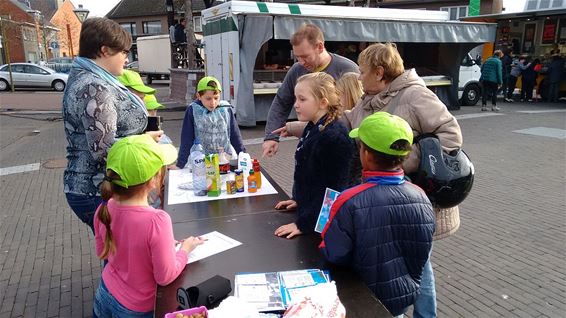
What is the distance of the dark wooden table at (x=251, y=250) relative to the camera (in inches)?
66.9

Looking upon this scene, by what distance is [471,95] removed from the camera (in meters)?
15.1

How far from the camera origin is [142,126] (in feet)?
7.97

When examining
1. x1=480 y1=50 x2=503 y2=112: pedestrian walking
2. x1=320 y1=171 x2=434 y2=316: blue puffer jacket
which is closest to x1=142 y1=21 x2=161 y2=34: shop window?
x1=480 y1=50 x2=503 y2=112: pedestrian walking

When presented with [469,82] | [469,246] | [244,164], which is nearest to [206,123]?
[244,164]

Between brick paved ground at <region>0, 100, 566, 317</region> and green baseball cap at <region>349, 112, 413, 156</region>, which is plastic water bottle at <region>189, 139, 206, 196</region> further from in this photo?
green baseball cap at <region>349, 112, 413, 156</region>

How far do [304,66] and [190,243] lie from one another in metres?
2.00

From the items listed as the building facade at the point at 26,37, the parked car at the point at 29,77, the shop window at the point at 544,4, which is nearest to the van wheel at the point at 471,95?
the shop window at the point at 544,4

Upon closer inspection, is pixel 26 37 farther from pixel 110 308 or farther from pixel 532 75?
pixel 110 308

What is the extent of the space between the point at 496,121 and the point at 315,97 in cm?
1091

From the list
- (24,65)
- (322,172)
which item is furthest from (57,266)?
(24,65)

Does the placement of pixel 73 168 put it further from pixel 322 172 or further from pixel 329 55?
pixel 329 55

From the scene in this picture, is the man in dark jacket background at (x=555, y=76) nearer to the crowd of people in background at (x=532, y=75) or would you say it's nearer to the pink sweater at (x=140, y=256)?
the crowd of people in background at (x=532, y=75)

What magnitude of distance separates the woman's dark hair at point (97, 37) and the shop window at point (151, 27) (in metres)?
53.0

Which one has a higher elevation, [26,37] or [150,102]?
[26,37]
